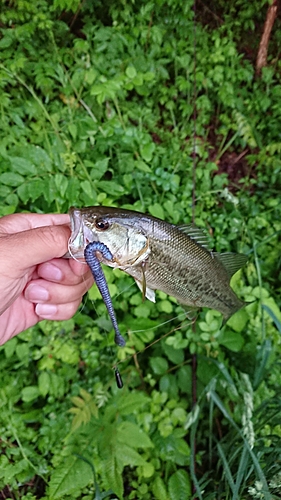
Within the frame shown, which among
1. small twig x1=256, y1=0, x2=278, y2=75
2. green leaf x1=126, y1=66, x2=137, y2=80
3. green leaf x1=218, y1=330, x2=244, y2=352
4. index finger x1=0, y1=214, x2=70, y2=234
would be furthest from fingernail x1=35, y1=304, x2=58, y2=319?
small twig x1=256, y1=0, x2=278, y2=75

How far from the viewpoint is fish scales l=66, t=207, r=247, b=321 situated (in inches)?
40.1

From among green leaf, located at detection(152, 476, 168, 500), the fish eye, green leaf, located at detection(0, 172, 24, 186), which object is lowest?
green leaf, located at detection(152, 476, 168, 500)

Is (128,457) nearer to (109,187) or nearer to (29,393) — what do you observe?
(29,393)

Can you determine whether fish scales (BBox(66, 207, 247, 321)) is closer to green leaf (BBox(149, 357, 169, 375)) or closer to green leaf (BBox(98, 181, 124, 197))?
green leaf (BBox(149, 357, 169, 375))

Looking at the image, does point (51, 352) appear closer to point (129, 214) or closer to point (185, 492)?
point (185, 492)

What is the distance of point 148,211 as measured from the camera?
2229 millimetres

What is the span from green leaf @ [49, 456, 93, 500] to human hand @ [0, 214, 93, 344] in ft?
2.08

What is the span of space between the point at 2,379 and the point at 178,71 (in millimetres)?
2423

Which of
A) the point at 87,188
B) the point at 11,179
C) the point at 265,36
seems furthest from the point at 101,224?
the point at 265,36

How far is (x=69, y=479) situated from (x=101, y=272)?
3.80 feet

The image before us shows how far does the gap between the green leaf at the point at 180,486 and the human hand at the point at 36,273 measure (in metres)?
0.89

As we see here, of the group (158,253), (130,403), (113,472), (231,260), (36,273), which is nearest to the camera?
(158,253)

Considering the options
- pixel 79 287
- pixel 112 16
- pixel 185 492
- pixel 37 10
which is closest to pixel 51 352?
pixel 79 287

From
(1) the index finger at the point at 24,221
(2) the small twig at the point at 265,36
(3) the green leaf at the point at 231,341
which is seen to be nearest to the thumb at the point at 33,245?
(1) the index finger at the point at 24,221
